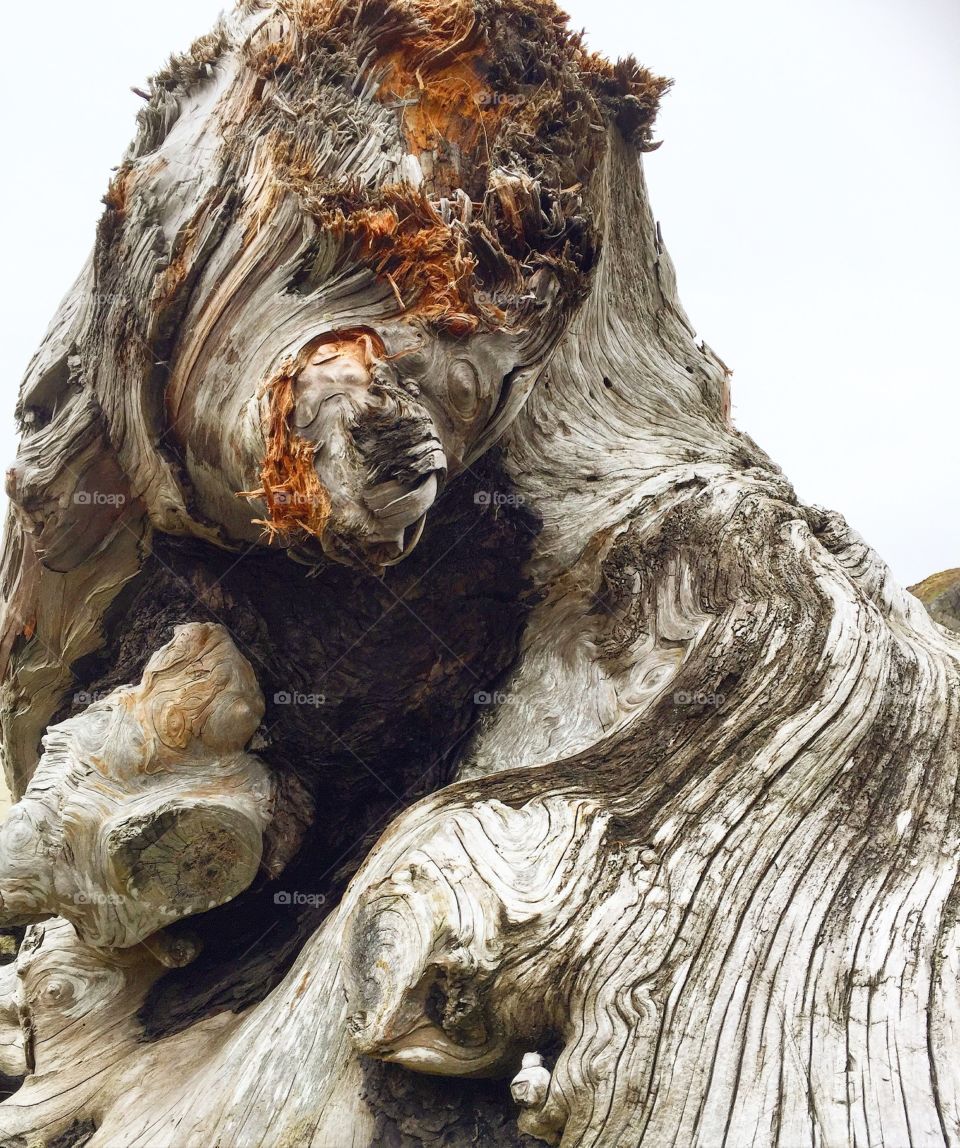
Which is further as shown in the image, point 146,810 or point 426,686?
point 426,686

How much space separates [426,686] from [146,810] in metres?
1.09

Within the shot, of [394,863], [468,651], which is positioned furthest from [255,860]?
[468,651]

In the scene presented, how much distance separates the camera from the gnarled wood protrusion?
10.1 ft

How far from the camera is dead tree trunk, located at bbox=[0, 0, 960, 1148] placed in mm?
2389

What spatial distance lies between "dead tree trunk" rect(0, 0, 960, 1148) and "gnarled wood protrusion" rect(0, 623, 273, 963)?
0.01m

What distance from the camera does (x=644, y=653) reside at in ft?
11.2

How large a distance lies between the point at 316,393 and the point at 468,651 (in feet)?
4.29

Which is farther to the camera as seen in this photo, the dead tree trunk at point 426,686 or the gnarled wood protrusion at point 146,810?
the gnarled wood protrusion at point 146,810

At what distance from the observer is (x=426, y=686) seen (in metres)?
3.66

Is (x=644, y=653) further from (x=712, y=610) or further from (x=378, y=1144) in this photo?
(x=378, y=1144)

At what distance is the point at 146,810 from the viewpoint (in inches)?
121

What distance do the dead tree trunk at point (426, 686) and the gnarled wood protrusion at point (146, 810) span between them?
0.05ft

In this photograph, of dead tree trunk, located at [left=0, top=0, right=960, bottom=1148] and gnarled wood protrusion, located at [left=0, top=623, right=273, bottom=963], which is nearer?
dead tree trunk, located at [left=0, top=0, right=960, bottom=1148]

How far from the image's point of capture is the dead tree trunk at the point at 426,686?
239 cm
